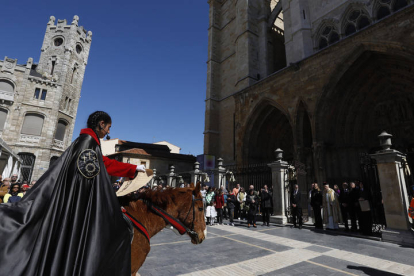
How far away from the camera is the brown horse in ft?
7.93

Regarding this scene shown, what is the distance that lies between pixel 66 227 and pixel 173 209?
131 cm

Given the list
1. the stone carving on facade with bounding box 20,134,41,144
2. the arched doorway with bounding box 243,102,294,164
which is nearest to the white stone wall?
the stone carving on facade with bounding box 20,134,41,144

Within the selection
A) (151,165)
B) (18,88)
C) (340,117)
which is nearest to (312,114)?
(340,117)

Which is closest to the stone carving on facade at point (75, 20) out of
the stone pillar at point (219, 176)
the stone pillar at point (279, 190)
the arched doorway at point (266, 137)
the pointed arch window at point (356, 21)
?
the arched doorway at point (266, 137)

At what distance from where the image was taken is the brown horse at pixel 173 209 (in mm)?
2418

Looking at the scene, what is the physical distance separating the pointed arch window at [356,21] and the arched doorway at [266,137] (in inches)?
284

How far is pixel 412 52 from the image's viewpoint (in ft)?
31.4

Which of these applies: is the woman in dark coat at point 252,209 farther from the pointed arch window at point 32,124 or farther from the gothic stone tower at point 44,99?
the pointed arch window at point 32,124

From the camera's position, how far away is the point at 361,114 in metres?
12.6

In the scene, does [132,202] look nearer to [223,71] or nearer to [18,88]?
[223,71]

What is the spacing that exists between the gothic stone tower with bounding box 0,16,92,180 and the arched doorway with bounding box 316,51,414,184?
1043 inches

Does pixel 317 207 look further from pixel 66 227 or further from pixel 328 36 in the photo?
pixel 328 36

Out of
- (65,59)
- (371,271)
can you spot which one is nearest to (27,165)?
(65,59)

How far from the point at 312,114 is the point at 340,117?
1647 mm
